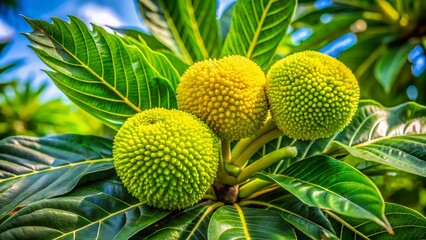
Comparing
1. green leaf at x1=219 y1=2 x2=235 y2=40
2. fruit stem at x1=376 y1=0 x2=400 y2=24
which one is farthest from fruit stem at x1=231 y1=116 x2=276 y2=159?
fruit stem at x1=376 y1=0 x2=400 y2=24

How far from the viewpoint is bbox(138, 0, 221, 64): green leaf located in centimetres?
123

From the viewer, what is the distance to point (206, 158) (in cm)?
82

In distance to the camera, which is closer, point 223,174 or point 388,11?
point 223,174

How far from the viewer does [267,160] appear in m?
0.96

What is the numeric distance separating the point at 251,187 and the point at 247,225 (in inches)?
6.0

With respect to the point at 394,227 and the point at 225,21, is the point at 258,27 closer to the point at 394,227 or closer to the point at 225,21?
the point at 225,21

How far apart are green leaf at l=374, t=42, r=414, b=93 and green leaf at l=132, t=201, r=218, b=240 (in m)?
1.21

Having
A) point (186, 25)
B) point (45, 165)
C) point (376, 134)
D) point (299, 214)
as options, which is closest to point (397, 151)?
point (376, 134)

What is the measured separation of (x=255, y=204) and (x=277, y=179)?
0.55ft

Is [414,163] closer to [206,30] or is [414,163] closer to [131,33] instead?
[206,30]

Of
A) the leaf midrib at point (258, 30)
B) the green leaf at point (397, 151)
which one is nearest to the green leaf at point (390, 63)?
the green leaf at point (397, 151)

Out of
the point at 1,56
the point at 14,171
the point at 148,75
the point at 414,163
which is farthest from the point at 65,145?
the point at 1,56

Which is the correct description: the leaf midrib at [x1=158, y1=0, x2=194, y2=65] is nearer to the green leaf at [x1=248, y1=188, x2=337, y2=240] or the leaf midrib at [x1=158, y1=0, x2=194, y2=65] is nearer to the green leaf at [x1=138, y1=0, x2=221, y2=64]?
the green leaf at [x1=138, y1=0, x2=221, y2=64]

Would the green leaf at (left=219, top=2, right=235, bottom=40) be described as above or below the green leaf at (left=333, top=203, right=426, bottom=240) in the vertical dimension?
above
